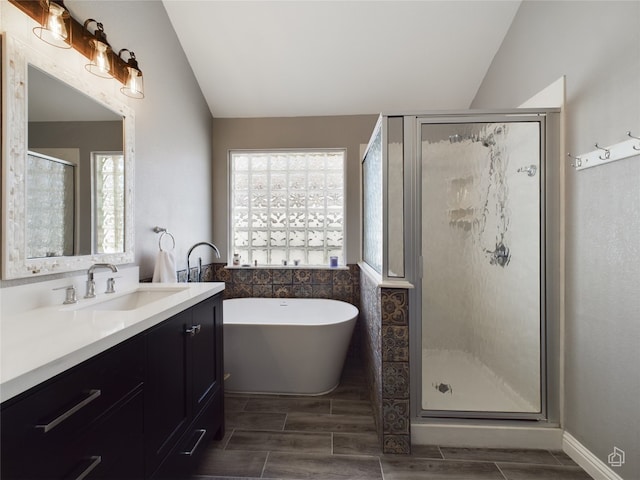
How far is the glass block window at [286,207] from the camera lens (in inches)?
123

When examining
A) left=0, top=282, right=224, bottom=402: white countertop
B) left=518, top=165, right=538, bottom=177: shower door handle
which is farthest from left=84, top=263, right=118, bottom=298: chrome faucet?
left=518, top=165, right=538, bottom=177: shower door handle

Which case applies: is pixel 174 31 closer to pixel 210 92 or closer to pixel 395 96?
pixel 210 92

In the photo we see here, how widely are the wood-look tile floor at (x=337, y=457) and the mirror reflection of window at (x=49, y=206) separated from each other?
129 cm

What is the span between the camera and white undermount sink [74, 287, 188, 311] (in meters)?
1.52

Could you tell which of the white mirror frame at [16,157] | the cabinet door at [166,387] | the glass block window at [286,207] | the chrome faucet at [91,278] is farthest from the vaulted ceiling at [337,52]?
the cabinet door at [166,387]

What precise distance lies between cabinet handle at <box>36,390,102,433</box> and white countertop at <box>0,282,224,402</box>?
0.35ft

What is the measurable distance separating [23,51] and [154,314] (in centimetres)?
114

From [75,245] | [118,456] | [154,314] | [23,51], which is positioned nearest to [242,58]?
[23,51]

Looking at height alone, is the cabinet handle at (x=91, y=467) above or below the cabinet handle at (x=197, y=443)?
above

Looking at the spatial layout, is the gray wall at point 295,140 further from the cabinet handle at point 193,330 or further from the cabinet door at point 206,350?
the cabinet handle at point 193,330

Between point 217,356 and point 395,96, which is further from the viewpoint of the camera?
point 395,96

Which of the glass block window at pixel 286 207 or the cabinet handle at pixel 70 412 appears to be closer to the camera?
the cabinet handle at pixel 70 412

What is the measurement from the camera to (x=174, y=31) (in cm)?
232

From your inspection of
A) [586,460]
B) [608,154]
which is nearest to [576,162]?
[608,154]
